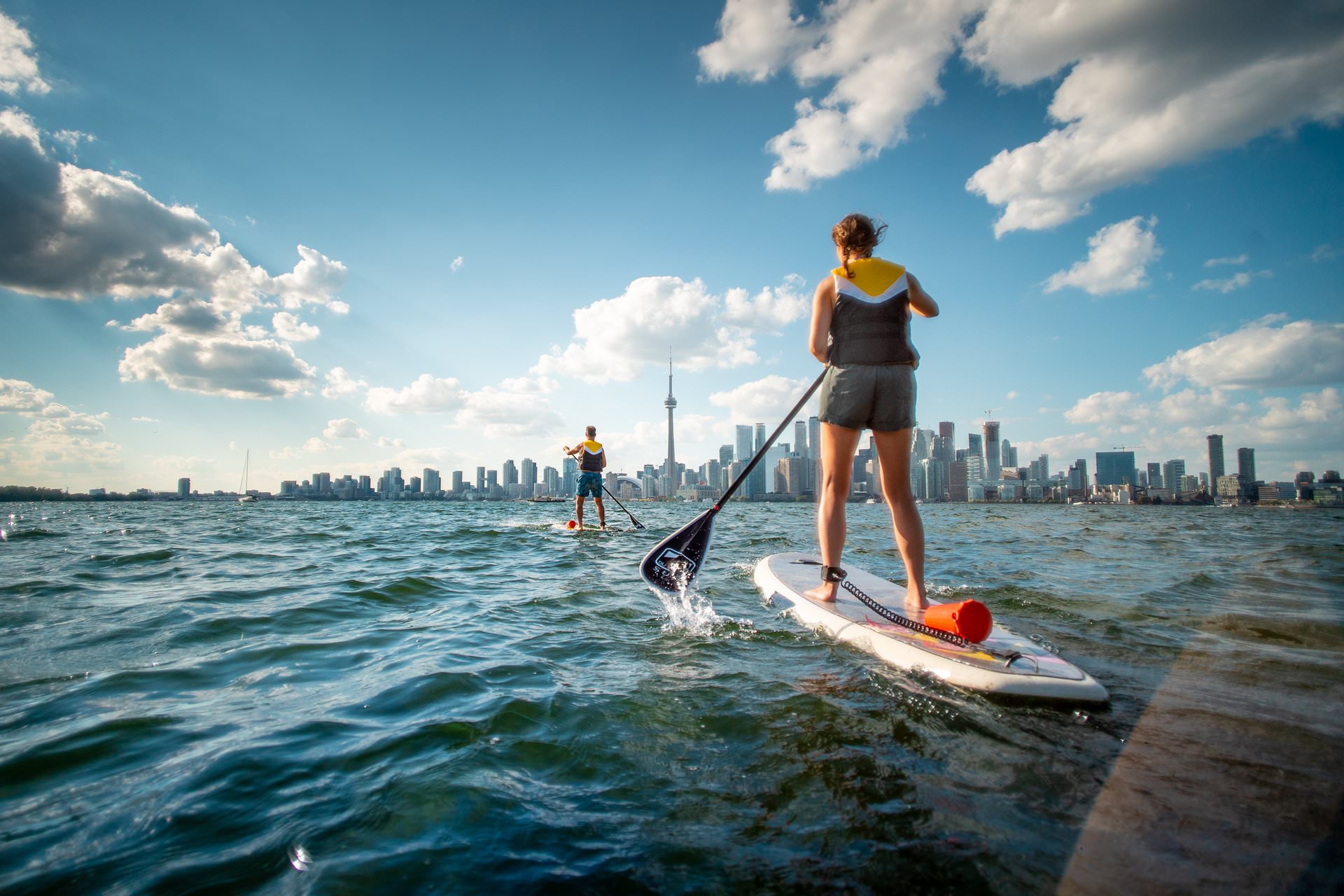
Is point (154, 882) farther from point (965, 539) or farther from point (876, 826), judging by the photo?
point (965, 539)

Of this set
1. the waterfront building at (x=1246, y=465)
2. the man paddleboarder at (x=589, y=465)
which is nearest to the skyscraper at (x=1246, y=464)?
the waterfront building at (x=1246, y=465)

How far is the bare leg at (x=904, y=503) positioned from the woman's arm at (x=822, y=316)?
74 centimetres

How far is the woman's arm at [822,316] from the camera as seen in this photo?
13.1ft

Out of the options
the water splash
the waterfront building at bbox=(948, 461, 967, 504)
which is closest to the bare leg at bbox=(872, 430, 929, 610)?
the water splash

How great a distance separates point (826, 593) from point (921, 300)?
2.27 m

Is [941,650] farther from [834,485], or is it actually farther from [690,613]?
[690,613]

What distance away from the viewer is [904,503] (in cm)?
390

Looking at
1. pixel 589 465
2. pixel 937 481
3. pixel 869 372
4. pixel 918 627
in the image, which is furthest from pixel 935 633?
pixel 937 481

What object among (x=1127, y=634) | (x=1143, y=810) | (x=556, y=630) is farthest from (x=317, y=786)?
(x=1127, y=634)

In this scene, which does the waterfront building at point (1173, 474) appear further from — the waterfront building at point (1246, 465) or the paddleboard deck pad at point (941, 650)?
the paddleboard deck pad at point (941, 650)

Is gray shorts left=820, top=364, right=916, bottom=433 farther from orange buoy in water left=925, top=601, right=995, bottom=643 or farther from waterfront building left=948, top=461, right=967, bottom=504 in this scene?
waterfront building left=948, top=461, right=967, bottom=504

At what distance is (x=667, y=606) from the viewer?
514 cm

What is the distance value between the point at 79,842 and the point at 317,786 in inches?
23.6

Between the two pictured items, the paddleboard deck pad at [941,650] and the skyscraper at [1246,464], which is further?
the skyscraper at [1246,464]
